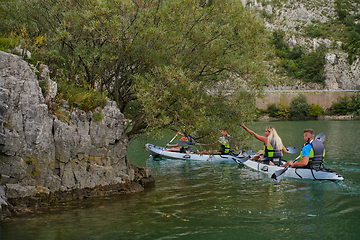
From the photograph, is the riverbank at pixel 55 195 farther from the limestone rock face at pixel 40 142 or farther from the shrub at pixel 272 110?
the shrub at pixel 272 110

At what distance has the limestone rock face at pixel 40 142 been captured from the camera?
289 inches

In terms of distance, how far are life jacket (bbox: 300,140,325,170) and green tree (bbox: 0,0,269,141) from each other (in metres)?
2.89

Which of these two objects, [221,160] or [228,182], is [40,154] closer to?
[228,182]

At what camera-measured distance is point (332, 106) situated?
3514 inches

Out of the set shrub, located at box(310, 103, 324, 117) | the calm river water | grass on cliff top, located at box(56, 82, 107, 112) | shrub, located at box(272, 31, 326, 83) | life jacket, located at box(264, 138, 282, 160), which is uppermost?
shrub, located at box(272, 31, 326, 83)

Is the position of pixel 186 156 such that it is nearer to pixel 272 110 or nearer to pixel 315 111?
pixel 272 110

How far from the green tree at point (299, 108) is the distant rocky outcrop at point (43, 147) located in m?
81.7

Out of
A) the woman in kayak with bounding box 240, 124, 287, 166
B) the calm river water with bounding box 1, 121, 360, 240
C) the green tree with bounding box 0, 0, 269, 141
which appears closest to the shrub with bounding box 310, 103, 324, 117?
the woman in kayak with bounding box 240, 124, 287, 166

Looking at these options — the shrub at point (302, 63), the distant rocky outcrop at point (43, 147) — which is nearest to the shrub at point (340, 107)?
the shrub at point (302, 63)

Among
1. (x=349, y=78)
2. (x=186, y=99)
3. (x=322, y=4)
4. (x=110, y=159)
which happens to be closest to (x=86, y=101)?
(x=110, y=159)

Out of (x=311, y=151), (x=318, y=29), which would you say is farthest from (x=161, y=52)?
(x=318, y=29)

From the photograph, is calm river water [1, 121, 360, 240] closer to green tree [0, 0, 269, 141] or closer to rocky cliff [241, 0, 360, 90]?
green tree [0, 0, 269, 141]

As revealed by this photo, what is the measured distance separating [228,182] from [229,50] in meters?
5.42

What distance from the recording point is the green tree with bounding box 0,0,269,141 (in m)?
9.52
